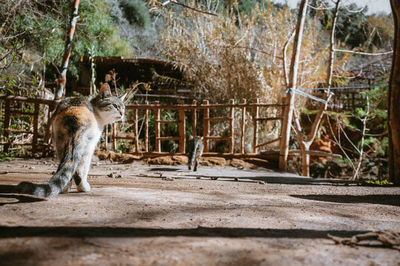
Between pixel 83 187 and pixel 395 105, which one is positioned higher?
pixel 395 105

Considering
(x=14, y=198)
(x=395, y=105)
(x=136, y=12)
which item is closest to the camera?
(x=14, y=198)

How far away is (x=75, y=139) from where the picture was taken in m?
2.35

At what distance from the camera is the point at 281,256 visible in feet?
4.09

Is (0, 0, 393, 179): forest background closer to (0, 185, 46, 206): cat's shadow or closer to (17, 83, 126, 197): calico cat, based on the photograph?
(17, 83, 126, 197): calico cat

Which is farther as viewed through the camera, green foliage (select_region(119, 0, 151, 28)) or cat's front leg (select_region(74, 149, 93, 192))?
green foliage (select_region(119, 0, 151, 28))

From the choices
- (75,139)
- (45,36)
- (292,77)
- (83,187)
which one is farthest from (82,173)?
(45,36)

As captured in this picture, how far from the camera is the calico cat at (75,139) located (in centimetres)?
210

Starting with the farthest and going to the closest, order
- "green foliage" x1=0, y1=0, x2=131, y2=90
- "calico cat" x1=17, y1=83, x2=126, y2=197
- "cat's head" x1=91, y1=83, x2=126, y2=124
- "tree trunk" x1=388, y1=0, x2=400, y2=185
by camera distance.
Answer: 1. "green foliage" x1=0, y1=0, x2=131, y2=90
2. "tree trunk" x1=388, y1=0, x2=400, y2=185
3. "cat's head" x1=91, y1=83, x2=126, y2=124
4. "calico cat" x1=17, y1=83, x2=126, y2=197

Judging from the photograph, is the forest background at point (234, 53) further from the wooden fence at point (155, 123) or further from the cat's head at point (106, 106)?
the cat's head at point (106, 106)

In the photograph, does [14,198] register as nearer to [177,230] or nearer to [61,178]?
[61,178]

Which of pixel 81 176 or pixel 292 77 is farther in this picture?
pixel 292 77

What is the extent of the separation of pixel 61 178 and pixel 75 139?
0.35 m

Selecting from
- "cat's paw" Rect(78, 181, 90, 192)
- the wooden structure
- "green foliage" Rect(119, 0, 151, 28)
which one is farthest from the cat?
"green foliage" Rect(119, 0, 151, 28)

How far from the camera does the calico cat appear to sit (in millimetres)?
2100
